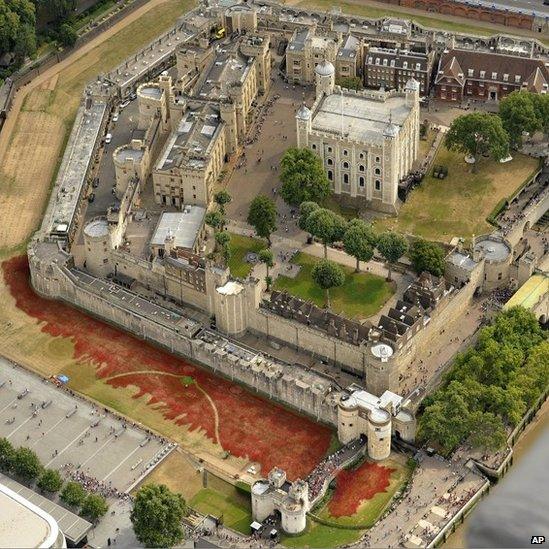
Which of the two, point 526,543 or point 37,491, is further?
point 37,491

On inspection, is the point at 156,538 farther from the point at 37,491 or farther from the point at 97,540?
the point at 37,491

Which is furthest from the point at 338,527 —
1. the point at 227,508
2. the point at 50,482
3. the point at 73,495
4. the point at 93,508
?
the point at 50,482

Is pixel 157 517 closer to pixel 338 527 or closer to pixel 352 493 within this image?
pixel 338 527

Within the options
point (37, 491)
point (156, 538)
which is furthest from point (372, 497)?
point (37, 491)

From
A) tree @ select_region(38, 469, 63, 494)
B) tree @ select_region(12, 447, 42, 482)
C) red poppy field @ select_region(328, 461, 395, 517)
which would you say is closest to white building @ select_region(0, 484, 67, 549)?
tree @ select_region(38, 469, 63, 494)

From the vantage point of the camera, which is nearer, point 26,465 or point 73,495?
point 73,495
